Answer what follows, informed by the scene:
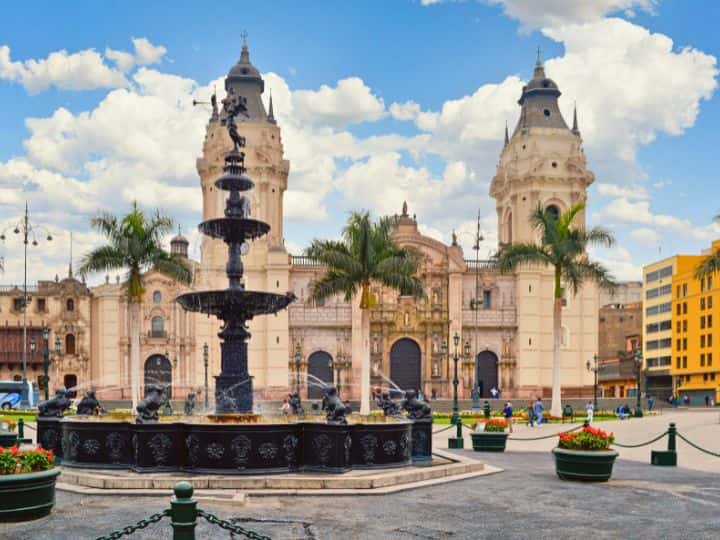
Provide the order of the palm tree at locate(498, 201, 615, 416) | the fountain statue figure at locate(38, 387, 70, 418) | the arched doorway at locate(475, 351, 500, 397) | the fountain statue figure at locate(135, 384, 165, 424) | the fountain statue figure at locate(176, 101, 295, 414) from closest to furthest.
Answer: the fountain statue figure at locate(135, 384, 165, 424)
the fountain statue figure at locate(176, 101, 295, 414)
the fountain statue figure at locate(38, 387, 70, 418)
the palm tree at locate(498, 201, 615, 416)
the arched doorway at locate(475, 351, 500, 397)

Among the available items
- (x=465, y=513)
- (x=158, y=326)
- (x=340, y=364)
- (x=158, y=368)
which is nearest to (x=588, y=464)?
(x=465, y=513)

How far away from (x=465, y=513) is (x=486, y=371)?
174 feet

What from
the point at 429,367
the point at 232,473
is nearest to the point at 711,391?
the point at 429,367

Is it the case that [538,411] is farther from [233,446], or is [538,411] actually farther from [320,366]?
[320,366]

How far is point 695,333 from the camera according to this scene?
75938 millimetres

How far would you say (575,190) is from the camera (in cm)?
6594

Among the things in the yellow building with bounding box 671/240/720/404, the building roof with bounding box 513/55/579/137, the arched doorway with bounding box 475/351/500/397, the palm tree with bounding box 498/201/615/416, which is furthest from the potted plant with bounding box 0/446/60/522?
the yellow building with bounding box 671/240/720/404

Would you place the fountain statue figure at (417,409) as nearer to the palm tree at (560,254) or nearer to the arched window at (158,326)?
the palm tree at (560,254)

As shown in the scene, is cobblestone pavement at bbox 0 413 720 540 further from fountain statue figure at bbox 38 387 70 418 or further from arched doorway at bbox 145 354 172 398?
arched doorway at bbox 145 354 172 398

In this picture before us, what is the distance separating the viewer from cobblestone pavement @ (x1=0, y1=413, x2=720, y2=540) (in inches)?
434

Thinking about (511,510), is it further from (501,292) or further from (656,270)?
(656,270)

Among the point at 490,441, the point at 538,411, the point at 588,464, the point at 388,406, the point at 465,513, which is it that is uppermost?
the point at 388,406

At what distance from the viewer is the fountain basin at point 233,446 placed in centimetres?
1500

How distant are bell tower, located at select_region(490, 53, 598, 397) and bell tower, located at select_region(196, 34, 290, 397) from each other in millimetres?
17308
